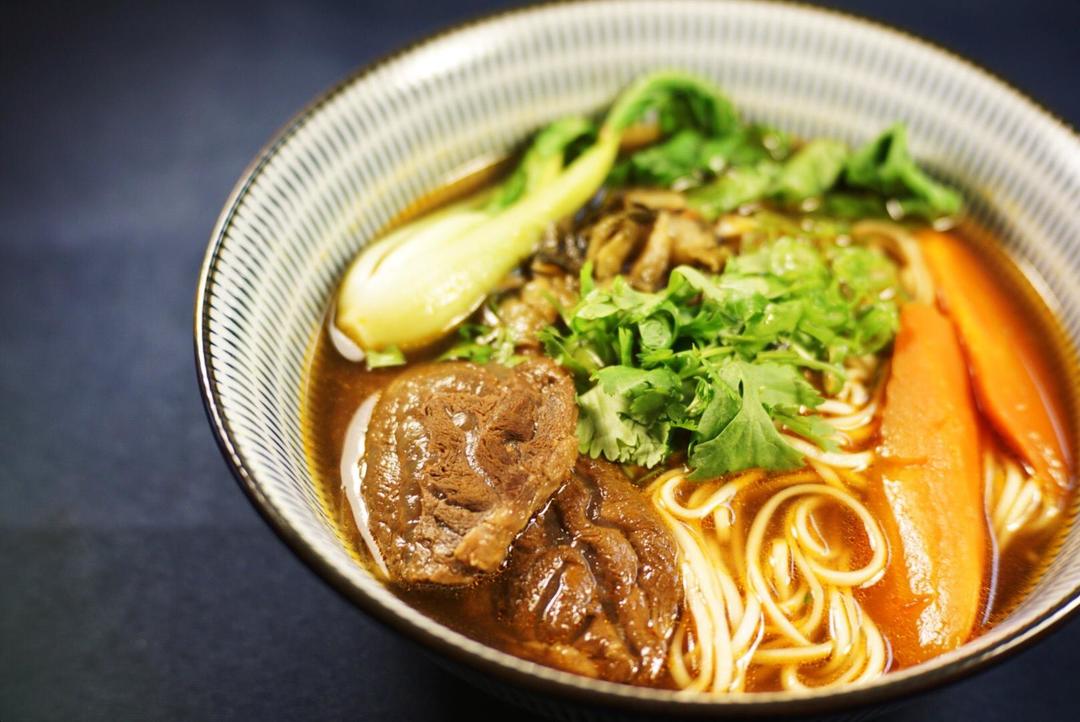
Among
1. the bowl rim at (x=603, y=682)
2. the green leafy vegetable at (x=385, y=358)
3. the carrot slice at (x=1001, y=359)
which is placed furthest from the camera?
the green leafy vegetable at (x=385, y=358)

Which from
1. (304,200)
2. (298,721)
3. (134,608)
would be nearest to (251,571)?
(134,608)

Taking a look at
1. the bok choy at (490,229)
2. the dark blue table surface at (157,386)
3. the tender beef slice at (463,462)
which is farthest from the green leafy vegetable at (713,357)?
the dark blue table surface at (157,386)

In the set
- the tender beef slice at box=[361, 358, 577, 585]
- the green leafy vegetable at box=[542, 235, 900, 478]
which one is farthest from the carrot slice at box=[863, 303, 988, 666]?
the tender beef slice at box=[361, 358, 577, 585]

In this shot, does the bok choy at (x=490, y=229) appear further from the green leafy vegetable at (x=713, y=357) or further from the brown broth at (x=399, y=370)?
the green leafy vegetable at (x=713, y=357)

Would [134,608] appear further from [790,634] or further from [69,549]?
[790,634]

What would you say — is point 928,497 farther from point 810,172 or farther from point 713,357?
point 810,172

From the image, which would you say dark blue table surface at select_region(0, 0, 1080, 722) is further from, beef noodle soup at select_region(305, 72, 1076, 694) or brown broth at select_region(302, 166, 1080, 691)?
beef noodle soup at select_region(305, 72, 1076, 694)
